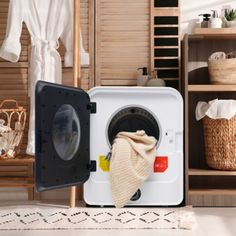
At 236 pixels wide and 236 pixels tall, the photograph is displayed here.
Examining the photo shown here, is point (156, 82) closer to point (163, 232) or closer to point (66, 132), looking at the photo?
point (66, 132)

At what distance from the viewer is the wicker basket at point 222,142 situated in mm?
2867

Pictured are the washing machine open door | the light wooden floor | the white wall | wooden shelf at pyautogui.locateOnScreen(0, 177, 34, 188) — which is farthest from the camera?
the white wall

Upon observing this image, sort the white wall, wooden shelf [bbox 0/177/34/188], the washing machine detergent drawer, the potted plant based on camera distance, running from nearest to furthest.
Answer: the washing machine detergent drawer < wooden shelf [bbox 0/177/34/188] < the potted plant < the white wall

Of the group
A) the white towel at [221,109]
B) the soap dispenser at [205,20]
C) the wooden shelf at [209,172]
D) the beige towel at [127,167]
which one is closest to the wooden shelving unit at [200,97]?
the soap dispenser at [205,20]

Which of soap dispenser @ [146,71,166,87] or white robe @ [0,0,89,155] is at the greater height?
white robe @ [0,0,89,155]

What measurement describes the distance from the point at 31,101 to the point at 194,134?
1.13 meters

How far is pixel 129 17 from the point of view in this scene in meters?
3.21

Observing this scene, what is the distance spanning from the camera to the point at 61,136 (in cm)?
238

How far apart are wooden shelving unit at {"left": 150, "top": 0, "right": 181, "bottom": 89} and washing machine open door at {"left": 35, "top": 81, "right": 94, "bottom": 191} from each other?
66cm

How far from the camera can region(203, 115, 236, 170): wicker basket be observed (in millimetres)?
2867

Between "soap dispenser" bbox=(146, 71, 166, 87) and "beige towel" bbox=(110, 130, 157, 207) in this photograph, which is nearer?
"beige towel" bbox=(110, 130, 157, 207)

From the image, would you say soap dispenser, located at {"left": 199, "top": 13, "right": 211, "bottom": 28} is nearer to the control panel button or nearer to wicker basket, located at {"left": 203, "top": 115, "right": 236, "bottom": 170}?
wicker basket, located at {"left": 203, "top": 115, "right": 236, "bottom": 170}

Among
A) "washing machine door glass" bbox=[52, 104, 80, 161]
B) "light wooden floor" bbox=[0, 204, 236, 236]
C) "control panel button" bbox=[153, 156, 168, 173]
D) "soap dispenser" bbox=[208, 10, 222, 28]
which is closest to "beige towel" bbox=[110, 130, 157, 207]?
"control panel button" bbox=[153, 156, 168, 173]

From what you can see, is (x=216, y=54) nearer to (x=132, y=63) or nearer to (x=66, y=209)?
(x=132, y=63)
